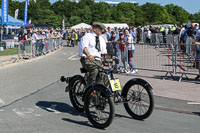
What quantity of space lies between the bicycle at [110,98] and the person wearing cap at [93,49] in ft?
0.42

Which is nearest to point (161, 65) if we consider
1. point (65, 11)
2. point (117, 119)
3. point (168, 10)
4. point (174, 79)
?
point (174, 79)

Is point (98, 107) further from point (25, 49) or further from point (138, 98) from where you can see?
point (25, 49)

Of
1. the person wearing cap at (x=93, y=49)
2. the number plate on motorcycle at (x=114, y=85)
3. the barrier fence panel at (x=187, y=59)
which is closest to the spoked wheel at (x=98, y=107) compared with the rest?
the number plate on motorcycle at (x=114, y=85)

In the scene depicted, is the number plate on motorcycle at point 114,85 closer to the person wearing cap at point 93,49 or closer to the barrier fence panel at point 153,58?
the person wearing cap at point 93,49

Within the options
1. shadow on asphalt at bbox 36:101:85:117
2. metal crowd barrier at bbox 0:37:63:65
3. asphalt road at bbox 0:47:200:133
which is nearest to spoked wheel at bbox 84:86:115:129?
asphalt road at bbox 0:47:200:133

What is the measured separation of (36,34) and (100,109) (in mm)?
15529

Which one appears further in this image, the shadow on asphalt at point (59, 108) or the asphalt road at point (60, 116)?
the shadow on asphalt at point (59, 108)

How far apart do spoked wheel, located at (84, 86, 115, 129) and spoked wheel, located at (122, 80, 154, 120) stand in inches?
22.1

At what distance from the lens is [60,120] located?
20.2ft

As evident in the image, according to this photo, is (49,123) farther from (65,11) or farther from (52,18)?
(65,11)

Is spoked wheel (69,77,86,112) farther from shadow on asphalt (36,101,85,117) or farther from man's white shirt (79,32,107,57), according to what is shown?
man's white shirt (79,32,107,57)

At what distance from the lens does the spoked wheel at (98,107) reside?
5539 millimetres

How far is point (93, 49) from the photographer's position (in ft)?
20.7

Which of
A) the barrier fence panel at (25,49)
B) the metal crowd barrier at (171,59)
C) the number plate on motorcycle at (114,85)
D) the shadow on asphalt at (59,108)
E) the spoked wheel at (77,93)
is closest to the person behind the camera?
the number plate on motorcycle at (114,85)
